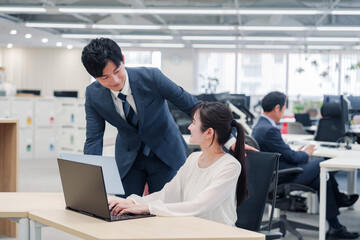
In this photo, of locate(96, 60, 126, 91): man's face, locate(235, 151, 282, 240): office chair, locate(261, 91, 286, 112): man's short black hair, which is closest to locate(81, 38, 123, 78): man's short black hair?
locate(96, 60, 126, 91): man's face

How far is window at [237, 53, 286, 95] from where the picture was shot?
1716 cm

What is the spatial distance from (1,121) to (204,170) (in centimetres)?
248

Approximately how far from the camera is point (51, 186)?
716cm

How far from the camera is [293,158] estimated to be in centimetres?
441

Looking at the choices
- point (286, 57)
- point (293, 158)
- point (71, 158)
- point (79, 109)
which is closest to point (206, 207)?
point (71, 158)

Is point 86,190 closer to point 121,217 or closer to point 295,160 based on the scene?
point 121,217

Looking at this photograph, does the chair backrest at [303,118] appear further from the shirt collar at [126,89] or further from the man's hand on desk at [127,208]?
the man's hand on desk at [127,208]

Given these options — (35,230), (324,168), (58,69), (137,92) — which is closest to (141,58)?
(58,69)

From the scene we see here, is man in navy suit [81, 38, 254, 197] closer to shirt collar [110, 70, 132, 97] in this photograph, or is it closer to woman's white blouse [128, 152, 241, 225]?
shirt collar [110, 70, 132, 97]

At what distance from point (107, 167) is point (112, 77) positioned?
48 centimetres

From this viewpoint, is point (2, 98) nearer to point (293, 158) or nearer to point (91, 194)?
point (293, 158)

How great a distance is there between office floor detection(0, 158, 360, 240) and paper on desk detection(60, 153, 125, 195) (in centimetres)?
240

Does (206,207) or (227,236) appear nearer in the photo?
(227,236)

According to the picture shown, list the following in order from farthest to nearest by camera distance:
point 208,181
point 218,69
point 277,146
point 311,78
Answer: point 218,69, point 311,78, point 277,146, point 208,181
